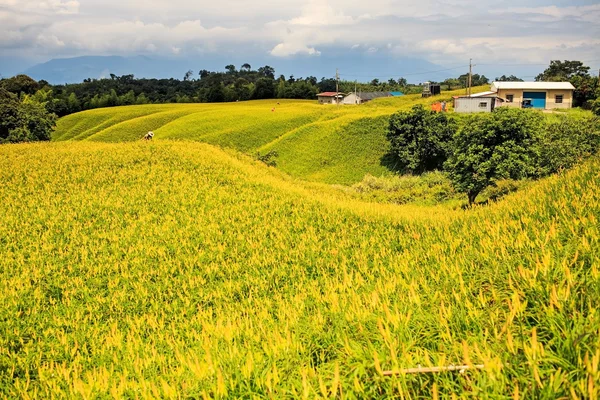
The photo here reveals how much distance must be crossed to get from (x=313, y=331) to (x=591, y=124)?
116 ft

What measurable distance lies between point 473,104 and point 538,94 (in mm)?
11726

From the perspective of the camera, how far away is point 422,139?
43.7 m

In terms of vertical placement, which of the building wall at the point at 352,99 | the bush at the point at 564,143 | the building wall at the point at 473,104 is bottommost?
the bush at the point at 564,143

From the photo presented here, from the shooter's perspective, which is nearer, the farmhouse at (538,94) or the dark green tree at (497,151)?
the dark green tree at (497,151)

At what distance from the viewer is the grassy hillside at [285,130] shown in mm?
48969

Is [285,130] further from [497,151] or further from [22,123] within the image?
[497,151]

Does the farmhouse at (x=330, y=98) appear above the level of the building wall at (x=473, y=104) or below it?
above

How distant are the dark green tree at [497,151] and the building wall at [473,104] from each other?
22676 millimetres

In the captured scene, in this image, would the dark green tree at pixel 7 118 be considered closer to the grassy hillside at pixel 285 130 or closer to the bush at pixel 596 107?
the grassy hillside at pixel 285 130

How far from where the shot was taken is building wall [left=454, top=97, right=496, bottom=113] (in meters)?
50.8

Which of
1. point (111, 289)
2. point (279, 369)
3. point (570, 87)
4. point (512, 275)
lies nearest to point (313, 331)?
point (279, 369)

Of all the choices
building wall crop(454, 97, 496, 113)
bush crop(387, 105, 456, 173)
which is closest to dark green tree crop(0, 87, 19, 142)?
bush crop(387, 105, 456, 173)

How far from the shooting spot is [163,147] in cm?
2059

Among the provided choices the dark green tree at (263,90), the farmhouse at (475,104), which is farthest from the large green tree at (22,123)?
the dark green tree at (263,90)
